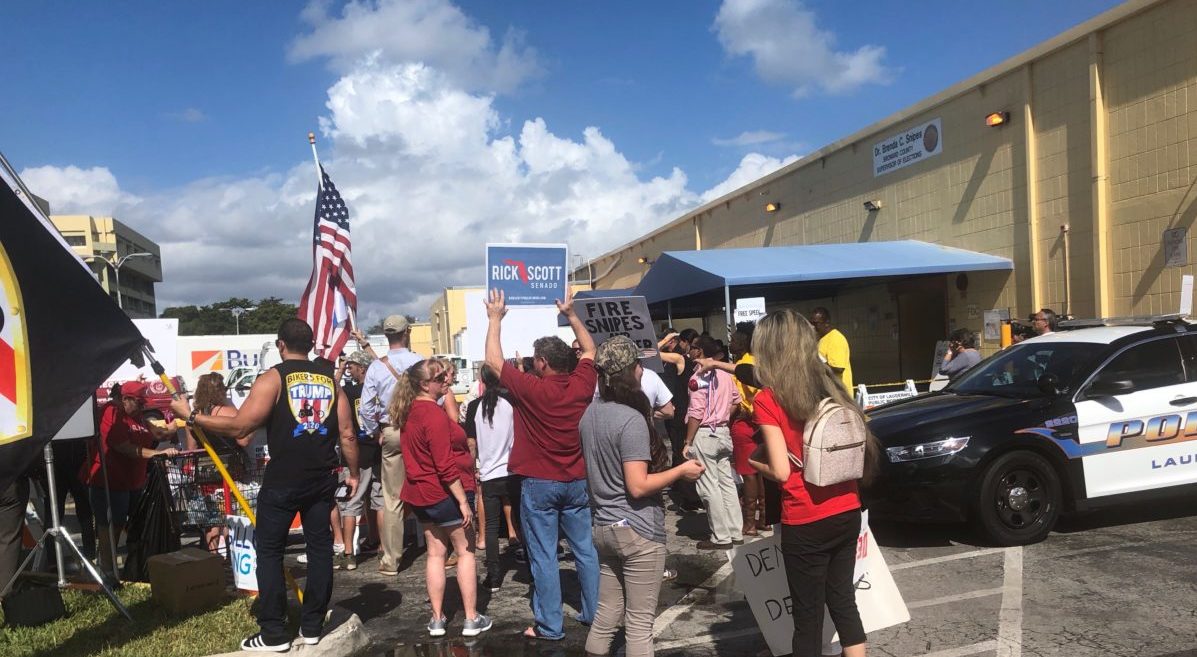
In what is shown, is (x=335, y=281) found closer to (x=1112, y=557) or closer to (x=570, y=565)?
(x=570, y=565)

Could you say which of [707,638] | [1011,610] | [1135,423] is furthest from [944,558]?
[707,638]

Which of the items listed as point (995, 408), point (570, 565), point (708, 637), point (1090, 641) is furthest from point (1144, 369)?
point (570, 565)

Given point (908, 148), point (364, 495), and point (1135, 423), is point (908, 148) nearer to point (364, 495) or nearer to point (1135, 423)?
point (1135, 423)

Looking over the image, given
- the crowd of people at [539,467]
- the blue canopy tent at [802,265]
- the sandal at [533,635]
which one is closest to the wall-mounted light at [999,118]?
the blue canopy tent at [802,265]

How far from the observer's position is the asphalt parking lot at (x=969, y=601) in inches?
187

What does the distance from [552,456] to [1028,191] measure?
1181 cm

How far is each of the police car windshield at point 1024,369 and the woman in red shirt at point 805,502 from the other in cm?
418

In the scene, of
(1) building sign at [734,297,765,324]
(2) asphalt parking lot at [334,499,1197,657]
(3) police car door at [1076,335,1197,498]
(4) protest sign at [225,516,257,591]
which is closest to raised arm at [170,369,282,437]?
(2) asphalt parking lot at [334,499,1197,657]

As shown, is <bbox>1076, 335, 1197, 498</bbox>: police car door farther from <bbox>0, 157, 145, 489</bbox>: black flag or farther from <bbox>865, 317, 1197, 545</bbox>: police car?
<bbox>0, 157, 145, 489</bbox>: black flag

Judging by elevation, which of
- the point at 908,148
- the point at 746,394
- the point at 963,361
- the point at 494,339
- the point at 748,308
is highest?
the point at 908,148

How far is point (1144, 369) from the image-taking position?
7043mm

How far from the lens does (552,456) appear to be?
4.91 metres

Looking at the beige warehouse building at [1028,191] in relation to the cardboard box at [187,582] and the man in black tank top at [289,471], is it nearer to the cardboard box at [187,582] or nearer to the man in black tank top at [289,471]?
the cardboard box at [187,582]

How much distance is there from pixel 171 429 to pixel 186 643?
2.15 m
